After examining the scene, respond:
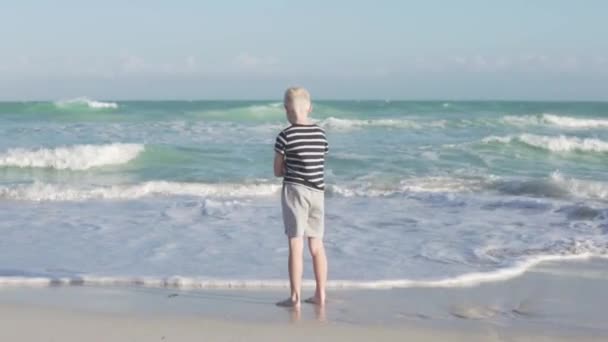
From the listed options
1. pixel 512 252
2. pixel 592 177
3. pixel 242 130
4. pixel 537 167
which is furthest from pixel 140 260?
pixel 242 130

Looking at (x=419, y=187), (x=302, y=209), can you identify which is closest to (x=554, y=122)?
(x=419, y=187)

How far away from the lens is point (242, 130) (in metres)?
26.9

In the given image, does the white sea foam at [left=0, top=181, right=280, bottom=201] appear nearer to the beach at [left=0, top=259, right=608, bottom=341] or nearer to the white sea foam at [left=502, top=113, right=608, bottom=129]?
the beach at [left=0, top=259, right=608, bottom=341]

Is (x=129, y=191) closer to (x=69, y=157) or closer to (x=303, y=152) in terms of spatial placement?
(x=69, y=157)

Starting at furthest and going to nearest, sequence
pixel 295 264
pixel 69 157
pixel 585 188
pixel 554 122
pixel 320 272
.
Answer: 1. pixel 554 122
2. pixel 69 157
3. pixel 585 188
4. pixel 320 272
5. pixel 295 264

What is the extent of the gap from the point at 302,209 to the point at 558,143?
17169 mm

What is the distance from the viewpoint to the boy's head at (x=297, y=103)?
16.1 feet

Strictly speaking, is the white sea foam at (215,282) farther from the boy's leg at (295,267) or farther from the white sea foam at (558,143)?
the white sea foam at (558,143)

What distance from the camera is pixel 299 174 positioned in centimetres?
500

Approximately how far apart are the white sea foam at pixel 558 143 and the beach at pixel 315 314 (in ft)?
49.9

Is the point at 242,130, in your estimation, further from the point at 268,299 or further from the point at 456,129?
the point at 268,299

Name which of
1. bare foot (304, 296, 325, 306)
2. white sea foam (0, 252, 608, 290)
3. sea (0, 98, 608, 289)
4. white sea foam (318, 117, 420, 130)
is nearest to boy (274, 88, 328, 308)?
bare foot (304, 296, 325, 306)

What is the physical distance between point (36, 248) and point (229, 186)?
19.5 feet

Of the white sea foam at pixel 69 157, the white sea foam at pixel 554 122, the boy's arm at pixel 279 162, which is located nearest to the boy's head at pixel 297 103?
the boy's arm at pixel 279 162
